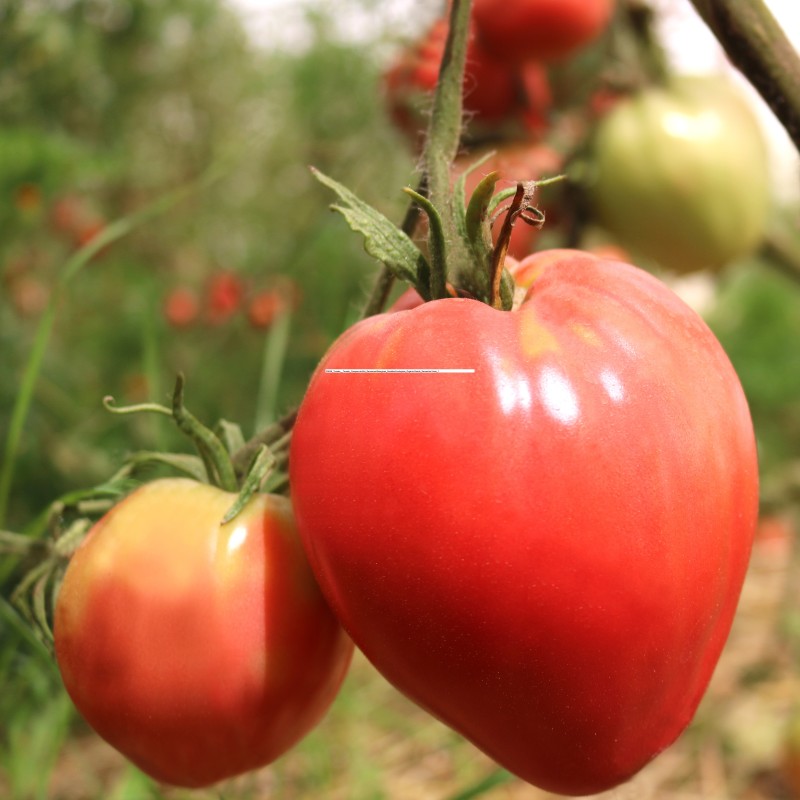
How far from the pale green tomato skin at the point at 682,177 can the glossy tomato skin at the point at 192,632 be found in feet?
1.52

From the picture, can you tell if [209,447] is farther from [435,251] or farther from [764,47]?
[764,47]

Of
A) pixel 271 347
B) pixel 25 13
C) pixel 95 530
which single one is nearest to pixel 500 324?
pixel 95 530

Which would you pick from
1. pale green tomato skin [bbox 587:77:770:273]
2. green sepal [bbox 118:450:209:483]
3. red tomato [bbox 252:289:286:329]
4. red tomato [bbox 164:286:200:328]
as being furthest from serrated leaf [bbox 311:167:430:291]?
red tomato [bbox 164:286:200:328]

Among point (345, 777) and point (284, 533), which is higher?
point (284, 533)

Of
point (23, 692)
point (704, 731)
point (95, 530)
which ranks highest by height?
point (95, 530)

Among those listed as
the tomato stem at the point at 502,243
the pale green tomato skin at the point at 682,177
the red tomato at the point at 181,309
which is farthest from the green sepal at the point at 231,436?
the red tomato at the point at 181,309

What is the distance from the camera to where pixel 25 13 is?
2.96 ft

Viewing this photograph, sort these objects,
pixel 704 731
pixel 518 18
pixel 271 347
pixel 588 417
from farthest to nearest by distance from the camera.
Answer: pixel 704 731 → pixel 518 18 → pixel 271 347 → pixel 588 417

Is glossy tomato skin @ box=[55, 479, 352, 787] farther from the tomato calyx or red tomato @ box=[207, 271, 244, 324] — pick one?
red tomato @ box=[207, 271, 244, 324]

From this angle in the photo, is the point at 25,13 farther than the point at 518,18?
Yes

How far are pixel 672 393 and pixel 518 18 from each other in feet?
1.82

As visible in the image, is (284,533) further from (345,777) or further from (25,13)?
(25,13)

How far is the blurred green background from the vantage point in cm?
71

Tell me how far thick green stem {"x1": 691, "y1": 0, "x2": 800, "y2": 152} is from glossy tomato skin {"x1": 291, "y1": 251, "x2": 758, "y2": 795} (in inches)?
3.1
